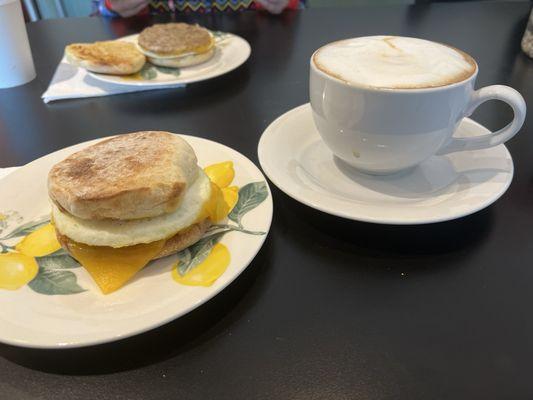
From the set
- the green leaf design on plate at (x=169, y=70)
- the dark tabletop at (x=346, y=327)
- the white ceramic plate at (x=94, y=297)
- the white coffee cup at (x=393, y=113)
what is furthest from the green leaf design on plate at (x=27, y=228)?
the green leaf design on plate at (x=169, y=70)

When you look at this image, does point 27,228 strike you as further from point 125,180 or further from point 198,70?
point 198,70

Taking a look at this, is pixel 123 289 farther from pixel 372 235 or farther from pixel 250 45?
pixel 250 45

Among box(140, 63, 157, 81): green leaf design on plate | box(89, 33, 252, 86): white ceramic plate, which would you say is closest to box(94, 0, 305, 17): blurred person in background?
box(89, 33, 252, 86): white ceramic plate

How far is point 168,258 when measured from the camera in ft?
1.80

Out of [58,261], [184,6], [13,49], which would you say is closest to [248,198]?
[58,261]

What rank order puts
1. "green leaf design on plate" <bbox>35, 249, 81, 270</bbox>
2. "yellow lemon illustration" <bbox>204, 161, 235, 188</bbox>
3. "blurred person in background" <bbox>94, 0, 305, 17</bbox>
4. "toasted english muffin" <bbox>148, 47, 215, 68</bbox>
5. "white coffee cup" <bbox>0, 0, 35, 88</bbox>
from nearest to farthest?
"green leaf design on plate" <bbox>35, 249, 81, 270</bbox> → "yellow lemon illustration" <bbox>204, 161, 235, 188</bbox> → "white coffee cup" <bbox>0, 0, 35, 88</bbox> → "toasted english muffin" <bbox>148, 47, 215, 68</bbox> → "blurred person in background" <bbox>94, 0, 305, 17</bbox>

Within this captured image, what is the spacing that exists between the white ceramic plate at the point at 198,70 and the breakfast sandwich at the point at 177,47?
0.02m

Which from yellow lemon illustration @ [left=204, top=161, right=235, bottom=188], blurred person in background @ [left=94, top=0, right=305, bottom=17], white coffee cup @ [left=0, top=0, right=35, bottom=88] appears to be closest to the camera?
yellow lemon illustration @ [left=204, top=161, right=235, bottom=188]

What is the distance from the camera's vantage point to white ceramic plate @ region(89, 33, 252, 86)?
43.0 inches

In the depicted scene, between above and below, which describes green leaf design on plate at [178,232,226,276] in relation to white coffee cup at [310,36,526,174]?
below

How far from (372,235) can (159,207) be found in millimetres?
302

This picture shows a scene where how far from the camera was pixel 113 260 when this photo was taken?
53cm

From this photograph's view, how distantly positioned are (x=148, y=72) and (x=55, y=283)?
797mm

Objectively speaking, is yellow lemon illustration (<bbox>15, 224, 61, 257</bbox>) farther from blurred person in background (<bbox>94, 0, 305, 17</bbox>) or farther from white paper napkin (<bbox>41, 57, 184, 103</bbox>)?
blurred person in background (<bbox>94, 0, 305, 17</bbox>)
